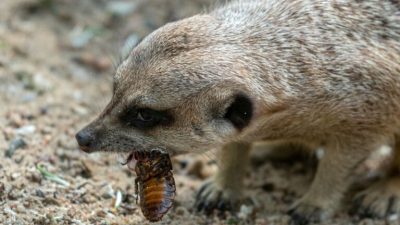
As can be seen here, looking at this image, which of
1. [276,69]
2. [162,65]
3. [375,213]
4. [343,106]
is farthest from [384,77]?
[162,65]

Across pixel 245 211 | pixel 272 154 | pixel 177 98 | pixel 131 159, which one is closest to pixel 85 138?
pixel 131 159

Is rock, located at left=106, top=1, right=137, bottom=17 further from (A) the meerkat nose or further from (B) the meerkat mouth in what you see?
(A) the meerkat nose

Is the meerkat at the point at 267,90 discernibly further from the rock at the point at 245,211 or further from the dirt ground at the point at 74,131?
the dirt ground at the point at 74,131

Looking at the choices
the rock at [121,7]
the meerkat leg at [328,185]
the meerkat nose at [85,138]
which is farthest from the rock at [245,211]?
the rock at [121,7]

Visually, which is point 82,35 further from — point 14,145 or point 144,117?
point 144,117

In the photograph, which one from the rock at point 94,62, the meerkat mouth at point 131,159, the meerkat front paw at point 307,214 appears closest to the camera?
the meerkat mouth at point 131,159

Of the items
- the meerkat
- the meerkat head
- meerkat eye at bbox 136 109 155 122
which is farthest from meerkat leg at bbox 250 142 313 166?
meerkat eye at bbox 136 109 155 122
